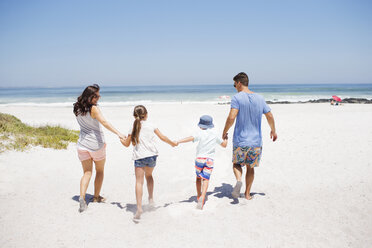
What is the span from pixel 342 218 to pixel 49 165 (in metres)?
6.14

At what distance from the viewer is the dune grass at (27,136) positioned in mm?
6697

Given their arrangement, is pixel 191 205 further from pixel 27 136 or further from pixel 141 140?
pixel 27 136

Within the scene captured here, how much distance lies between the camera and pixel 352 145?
764 cm

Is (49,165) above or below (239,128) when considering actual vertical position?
below

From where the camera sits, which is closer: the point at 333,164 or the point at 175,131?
the point at 333,164

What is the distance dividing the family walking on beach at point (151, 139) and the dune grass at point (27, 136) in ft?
12.6

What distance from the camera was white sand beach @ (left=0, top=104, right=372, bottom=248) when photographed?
10.6 ft

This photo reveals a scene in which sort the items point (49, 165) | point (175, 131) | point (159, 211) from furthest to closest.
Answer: point (175, 131) < point (49, 165) < point (159, 211)

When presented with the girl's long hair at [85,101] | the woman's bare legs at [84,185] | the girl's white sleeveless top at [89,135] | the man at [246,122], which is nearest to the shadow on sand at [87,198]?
the woman's bare legs at [84,185]

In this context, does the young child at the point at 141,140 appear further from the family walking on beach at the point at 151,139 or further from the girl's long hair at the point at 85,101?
the girl's long hair at the point at 85,101

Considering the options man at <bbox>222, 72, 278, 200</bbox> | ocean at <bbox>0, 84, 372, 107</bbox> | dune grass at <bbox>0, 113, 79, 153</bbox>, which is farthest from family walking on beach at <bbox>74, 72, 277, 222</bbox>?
ocean at <bbox>0, 84, 372, 107</bbox>

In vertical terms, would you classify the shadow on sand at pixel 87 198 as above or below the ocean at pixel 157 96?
below

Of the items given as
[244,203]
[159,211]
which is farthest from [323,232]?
[159,211]

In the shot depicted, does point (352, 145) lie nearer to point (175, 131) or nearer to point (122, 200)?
point (175, 131)
